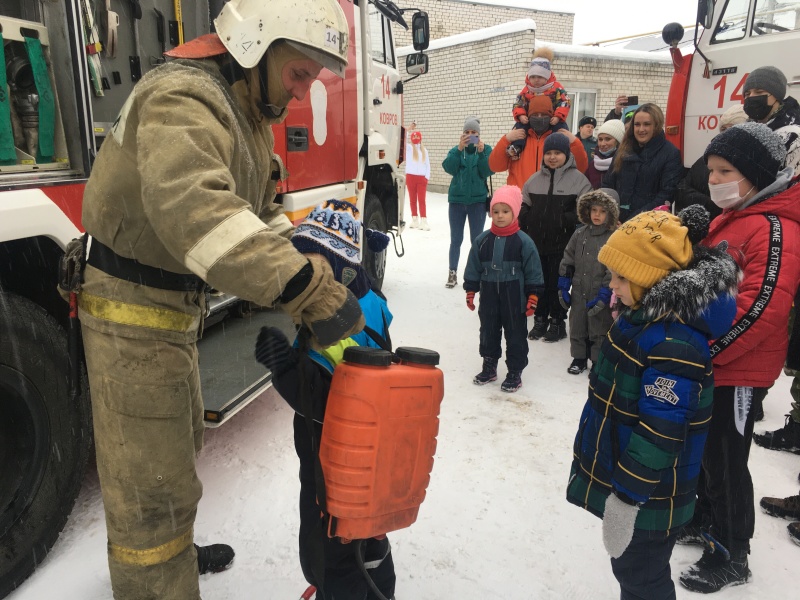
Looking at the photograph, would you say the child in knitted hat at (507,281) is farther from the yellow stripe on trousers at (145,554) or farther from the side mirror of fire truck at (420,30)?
the yellow stripe on trousers at (145,554)

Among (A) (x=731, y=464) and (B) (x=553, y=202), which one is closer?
(A) (x=731, y=464)

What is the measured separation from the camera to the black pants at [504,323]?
13.8 feet

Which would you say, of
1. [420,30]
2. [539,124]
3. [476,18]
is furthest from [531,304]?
[476,18]

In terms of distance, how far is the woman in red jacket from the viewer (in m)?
2.16

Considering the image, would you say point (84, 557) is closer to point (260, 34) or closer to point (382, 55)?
point (260, 34)

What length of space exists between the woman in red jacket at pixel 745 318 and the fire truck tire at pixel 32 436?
2583 millimetres

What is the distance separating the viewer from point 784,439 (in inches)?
134

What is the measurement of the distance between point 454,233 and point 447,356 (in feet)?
7.70

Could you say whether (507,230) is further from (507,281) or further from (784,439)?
(784,439)

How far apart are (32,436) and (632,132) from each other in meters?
4.59

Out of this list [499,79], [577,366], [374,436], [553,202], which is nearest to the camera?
[374,436]

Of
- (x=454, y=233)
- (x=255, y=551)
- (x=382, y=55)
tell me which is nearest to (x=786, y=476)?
(x=255, y=551)

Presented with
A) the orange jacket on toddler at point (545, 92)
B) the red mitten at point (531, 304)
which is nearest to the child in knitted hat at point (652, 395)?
the red mitten at point (531, 304)

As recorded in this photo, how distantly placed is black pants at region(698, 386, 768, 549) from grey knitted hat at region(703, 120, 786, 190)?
33.4 inches
